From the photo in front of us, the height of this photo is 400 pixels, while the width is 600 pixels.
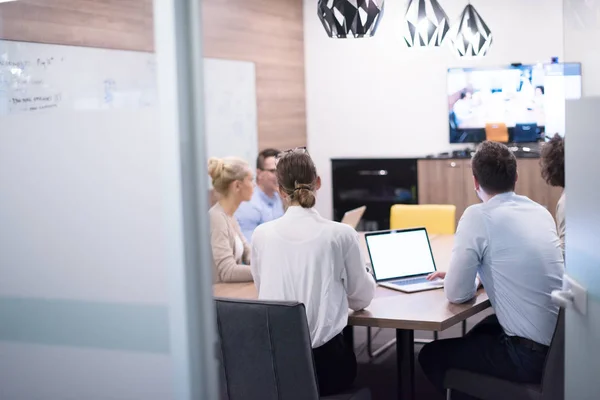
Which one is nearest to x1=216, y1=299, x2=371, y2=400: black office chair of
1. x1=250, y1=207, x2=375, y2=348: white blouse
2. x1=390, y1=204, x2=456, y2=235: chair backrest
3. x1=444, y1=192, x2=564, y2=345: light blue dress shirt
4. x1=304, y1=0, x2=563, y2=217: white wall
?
x1=250, y1=207, x2=375, y2=348: white blouse

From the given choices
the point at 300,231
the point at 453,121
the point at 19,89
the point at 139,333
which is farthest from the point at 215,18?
the point at 139,333

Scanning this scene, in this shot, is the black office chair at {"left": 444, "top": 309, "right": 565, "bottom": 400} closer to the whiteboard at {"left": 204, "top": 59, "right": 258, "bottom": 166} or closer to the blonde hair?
the blonde hair

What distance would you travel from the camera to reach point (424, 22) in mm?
3939

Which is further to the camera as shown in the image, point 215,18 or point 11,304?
point 215,18

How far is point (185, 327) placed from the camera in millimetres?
2000

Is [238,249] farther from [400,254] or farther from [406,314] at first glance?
[406,314]

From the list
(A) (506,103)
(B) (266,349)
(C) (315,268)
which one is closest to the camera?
(B) (266,349)

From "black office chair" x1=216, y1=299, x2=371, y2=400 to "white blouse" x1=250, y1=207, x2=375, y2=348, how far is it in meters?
0.21

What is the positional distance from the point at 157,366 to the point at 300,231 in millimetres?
1050

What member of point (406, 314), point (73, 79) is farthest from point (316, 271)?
point (73, 79)

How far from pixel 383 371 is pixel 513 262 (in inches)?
73.0

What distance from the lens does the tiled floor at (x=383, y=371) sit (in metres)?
4.33

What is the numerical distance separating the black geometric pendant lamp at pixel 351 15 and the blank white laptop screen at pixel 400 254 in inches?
37.9

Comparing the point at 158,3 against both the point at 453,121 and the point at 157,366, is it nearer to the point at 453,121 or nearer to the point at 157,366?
the point at 157,366
